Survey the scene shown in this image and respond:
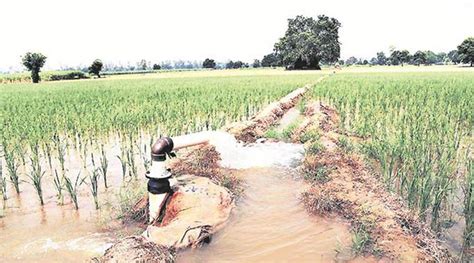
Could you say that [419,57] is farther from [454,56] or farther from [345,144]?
[345,144]

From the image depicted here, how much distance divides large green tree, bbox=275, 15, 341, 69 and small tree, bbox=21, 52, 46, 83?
29.7 m

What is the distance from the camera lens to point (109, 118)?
845 cm

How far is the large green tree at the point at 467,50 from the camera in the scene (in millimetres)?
60506

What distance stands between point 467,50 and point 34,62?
203 ft

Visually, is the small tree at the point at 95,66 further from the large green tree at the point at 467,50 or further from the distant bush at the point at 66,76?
the large green tree at the point at 467,50

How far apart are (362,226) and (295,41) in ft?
162

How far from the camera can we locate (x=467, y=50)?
202 feet

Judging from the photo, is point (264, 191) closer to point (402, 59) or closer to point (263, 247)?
point (263, 247)

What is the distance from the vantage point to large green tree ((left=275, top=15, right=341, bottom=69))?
49.4 metres

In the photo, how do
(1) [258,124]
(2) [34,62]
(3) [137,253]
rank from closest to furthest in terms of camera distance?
1. (3) [137,253]
2. (1) [258,124]
3. (2) [34,62]

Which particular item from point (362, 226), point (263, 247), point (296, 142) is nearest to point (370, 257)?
point (362, 226)

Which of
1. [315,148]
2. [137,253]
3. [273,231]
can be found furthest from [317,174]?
[137,253]

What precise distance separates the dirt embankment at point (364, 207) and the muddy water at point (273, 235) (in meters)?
0.17

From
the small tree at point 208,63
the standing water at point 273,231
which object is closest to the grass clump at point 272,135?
the standing water at point 273,231
